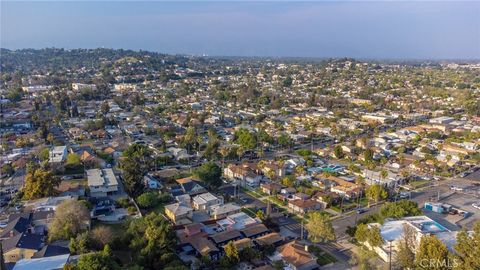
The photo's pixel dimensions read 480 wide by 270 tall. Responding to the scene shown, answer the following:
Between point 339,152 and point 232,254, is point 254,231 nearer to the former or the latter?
point 232,254

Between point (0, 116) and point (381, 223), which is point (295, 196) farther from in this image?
point (0, 116)

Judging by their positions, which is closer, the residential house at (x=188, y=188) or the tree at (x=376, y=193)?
the tree at (x=376, y=193)

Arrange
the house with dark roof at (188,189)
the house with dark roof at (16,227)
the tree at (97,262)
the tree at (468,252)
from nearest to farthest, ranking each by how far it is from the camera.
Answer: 1. the tree at (468,252)
2. the tree at (97,262)
3. the house with dark roof at (16,227)
4. the house with dark roof at (188,189)

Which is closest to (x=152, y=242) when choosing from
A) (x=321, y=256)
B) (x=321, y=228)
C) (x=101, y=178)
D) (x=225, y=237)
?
(x=225, y=237)

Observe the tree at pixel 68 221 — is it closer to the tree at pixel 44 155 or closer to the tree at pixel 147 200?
the tree at pixel 147 200

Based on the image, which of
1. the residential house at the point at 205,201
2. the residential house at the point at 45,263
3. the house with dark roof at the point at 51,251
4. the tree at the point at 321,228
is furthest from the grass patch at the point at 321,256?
the house with dark roof at the point at 51,251

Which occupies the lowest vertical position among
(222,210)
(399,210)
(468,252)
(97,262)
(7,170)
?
(7,170)

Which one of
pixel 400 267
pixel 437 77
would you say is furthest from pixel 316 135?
pixel 437 77
